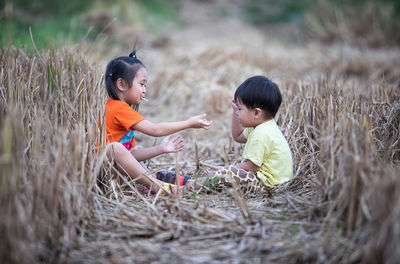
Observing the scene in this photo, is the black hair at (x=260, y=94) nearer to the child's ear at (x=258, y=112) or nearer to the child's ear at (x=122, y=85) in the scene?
the child's ear at (x=258, y=112)

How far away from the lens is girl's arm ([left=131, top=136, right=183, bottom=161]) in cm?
221

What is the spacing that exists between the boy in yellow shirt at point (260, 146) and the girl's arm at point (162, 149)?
0.99 ft

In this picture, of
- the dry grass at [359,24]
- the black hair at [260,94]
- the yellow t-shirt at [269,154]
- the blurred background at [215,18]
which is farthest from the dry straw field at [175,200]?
the dry grass at [359,24]

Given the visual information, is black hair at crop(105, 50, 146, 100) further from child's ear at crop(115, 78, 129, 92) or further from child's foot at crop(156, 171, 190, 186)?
child's foot at crop(156, 171, 190, 186)

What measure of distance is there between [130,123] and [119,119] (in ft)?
0.25

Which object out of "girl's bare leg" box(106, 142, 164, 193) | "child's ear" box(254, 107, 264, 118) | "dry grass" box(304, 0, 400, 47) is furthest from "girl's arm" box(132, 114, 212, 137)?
"dry grass" box(304, 0, 400, 47)

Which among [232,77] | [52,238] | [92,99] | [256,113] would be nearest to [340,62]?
[232,77]

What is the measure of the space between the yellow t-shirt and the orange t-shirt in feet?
2.37

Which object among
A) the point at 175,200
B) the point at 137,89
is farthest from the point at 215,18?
the point at 175,200

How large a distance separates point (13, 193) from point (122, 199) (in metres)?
0.71

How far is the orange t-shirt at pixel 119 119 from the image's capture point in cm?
221

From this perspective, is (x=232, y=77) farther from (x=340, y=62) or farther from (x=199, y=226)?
(x=199, y=226)

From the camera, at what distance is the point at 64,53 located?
2805 millimetres

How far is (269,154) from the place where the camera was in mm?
2209
